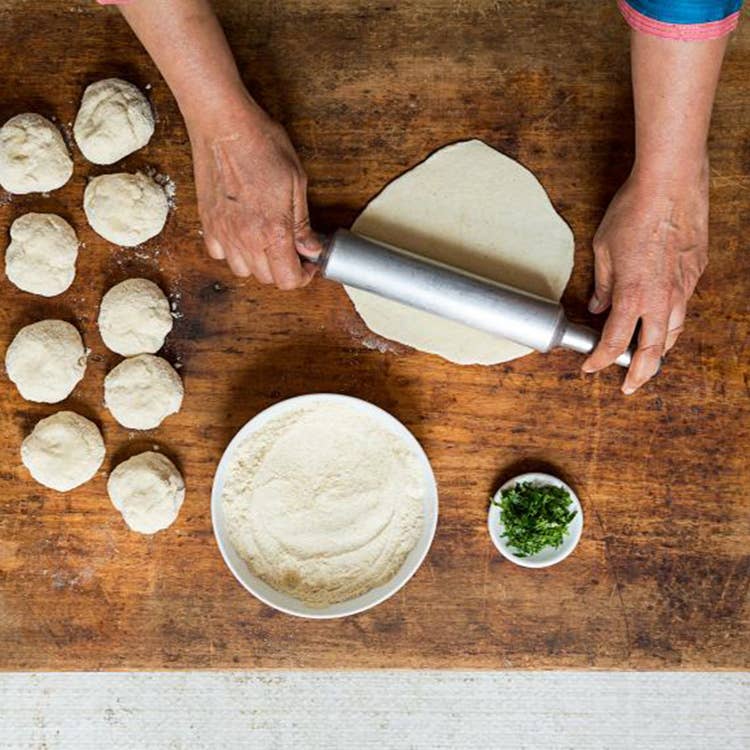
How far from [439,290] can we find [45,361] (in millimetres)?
821

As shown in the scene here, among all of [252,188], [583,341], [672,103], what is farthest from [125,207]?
[672,103]

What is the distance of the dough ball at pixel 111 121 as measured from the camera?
1.58m

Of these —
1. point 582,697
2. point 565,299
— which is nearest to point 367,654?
point 582,697

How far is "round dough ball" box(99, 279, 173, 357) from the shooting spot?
1.59 metres

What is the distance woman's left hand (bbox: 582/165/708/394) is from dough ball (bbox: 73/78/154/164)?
0.99 meters

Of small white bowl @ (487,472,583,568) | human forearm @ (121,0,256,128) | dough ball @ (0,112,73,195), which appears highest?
human forearm @ (121,0,256,128)

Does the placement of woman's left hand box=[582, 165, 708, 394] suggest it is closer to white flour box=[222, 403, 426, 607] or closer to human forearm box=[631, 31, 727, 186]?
human forearm box=[631, 31, 727, 186]

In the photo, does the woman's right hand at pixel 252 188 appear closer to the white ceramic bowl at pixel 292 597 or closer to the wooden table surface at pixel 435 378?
the wooden table surface at pixel 435 378

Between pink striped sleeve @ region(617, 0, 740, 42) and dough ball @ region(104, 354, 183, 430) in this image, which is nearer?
pink striped sleeve @ region(617, 0, 740, 42)

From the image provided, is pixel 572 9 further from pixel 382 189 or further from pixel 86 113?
pixel 86 113

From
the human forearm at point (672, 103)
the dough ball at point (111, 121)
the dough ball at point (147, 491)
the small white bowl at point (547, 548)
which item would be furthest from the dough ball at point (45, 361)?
the human forearm at point (672, 103)

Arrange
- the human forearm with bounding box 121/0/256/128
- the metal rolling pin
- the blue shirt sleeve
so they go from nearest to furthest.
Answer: the blue shirt sleeve → the human forearm with bounding box 121/0/256/128 → the metal rolling pin

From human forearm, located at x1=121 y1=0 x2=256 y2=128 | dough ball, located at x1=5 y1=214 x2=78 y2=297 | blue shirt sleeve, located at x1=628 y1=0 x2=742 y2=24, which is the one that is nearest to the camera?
blue shirt sleeve, located at x1=628 y1=0 x2=742 y2=24

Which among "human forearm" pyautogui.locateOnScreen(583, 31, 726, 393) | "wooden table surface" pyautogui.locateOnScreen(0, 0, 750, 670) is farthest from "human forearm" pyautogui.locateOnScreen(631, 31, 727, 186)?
"wooden table surface" pyautogui.locateOnScreen(0, 0, 750, 670)
